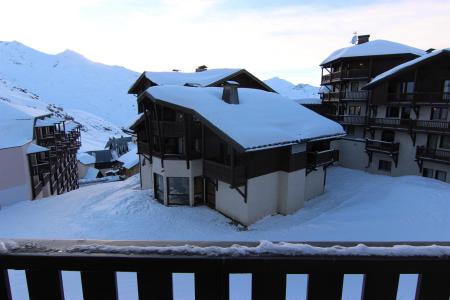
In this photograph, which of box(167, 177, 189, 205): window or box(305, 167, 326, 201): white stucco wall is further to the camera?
box(305, 167, 326, 201): white stucco wall

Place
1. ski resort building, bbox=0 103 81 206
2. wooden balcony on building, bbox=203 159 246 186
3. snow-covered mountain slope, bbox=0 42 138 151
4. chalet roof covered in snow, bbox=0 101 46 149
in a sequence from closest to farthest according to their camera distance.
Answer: wooden balcony on building, bbox=203 159 246 186 < ski resort building, bbox=0 103 81 206 < chalet roof covered in snow, bbox=0 101 46 149 < snow-covered mountain slope, bbox=0 42 138 151

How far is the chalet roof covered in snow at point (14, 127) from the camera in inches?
790

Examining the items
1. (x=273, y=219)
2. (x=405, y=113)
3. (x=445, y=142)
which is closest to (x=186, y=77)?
(x=273, y=219)

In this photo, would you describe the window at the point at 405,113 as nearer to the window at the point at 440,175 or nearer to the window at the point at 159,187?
the window at the point at 440,175

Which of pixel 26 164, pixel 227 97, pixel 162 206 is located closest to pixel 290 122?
pixel 227 97

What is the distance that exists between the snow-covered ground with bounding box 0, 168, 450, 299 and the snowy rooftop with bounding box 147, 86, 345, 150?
4.27 meters

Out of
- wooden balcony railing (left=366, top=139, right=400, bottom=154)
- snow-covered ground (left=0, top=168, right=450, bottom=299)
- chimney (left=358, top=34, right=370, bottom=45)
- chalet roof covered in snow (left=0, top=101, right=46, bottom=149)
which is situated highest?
chimney (left=358, top=34, right=370, bottom=45)

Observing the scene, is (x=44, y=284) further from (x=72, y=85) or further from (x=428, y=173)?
(x=72, y=85)

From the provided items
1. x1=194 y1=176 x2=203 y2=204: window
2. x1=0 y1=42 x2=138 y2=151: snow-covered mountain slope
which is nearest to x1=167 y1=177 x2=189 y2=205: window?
x1=194 y1=176 x2=203 y2=204: window

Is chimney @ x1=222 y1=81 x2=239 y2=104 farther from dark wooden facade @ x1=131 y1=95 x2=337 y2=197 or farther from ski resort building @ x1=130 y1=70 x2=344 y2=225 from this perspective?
dark wooden facade @ x1=131 y1=95 x2=337 y2=197

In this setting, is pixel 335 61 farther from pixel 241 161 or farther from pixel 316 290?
pixel 316 290

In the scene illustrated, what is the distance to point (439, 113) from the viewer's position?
2066 centimetres

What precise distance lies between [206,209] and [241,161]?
4.37m

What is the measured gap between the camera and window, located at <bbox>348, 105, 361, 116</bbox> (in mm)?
27748
